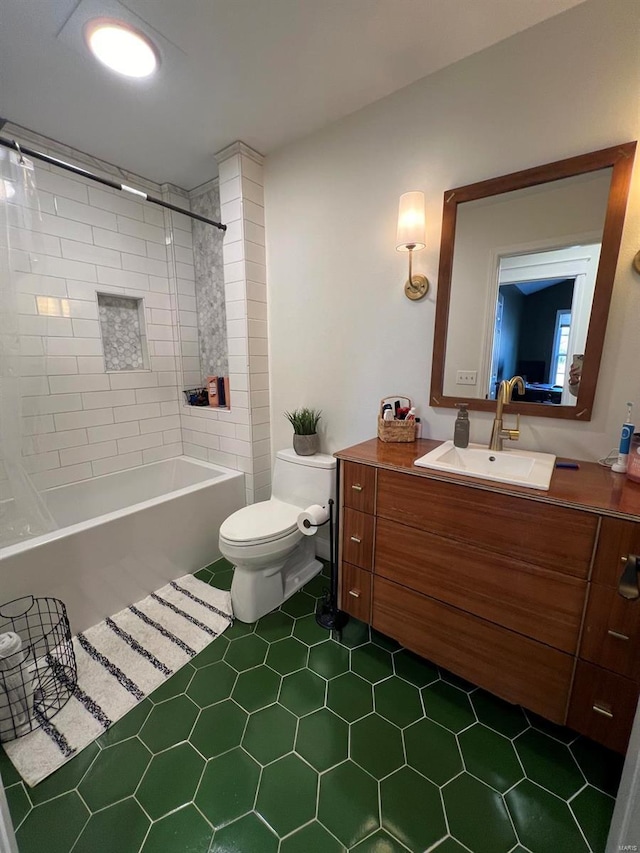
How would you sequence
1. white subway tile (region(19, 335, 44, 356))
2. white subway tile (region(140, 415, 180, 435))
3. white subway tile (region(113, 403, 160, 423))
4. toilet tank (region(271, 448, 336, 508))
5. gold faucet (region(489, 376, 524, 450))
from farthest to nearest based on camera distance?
white subway tile (region(140, 415, 180, 435)) → white subway tile (region(113, 403, 160, 423)) → toilet tank (region(271, 448, 336, 508)) → white subway tile (region(19, 335, 44, 356)) → gold faucet (region(489, 376, 524, 450))

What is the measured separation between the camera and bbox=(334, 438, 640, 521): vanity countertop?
3.26ft

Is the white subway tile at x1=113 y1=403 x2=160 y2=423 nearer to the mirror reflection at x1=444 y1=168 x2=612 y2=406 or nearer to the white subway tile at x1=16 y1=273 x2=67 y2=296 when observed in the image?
the white subway tile at x1=16 y1=273 x2=67 y2=296

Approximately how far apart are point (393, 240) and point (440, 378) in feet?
2.43

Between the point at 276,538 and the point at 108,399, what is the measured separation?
1.61 meters

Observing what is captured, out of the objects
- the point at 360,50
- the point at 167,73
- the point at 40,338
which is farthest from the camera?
the point at 40,338

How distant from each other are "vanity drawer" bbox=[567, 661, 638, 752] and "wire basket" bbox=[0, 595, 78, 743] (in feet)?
5.96

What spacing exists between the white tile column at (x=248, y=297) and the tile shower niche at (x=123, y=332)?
784mm

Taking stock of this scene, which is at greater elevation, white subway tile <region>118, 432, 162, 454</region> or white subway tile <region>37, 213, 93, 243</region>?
white subway tile <region>37, 213, 93, 243</region>

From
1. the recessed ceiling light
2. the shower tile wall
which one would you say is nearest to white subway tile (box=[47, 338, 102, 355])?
the shower tile wall

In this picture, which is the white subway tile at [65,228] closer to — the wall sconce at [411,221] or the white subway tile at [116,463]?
the white subway tile at [116,463]

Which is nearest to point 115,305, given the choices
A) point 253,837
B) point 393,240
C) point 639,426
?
point 393,240

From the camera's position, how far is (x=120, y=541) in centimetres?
178

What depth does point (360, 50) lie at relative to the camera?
142 centimetres

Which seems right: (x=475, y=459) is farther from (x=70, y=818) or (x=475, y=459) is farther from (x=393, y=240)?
(x=70, y=818)
